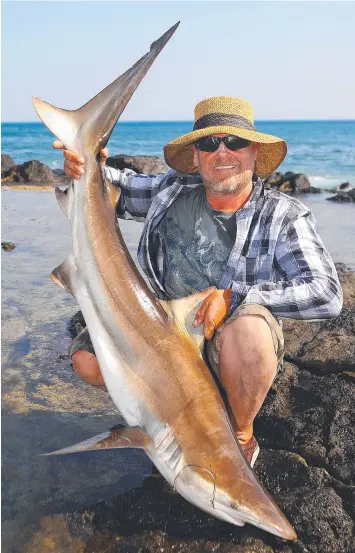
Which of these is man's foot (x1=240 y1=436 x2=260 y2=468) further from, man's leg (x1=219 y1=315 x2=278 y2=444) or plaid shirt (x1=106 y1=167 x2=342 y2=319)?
plaid shirt (x1=106 y1=167 x2=342 y2=319)

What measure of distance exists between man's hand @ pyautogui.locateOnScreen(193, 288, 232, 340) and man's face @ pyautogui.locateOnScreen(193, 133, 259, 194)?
0.73 meters

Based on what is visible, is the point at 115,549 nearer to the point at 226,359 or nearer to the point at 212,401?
the point at 212,401

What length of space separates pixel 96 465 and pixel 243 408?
35.3 inches

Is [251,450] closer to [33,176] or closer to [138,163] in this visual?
[33,176]

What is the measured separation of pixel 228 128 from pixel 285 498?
6.63 ft

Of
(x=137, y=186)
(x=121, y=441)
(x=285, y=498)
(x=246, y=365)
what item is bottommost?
(x=285, y=498)

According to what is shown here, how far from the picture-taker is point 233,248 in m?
3.53

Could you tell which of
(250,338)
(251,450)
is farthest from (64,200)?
(251,450)

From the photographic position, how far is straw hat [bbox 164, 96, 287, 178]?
3510 millimetres

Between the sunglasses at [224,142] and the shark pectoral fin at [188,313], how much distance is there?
38.4 inches

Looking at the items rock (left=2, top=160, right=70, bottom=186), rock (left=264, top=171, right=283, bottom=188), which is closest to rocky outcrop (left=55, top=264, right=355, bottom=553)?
rock (left=2, top=160, right=70, bottom=186)

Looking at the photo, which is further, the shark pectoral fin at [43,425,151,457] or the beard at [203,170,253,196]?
the beard at [203,170,253,196]

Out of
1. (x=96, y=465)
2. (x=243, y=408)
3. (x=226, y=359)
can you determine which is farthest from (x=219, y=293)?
(x=96, y=465)

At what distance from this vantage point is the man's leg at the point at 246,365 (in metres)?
3.05
